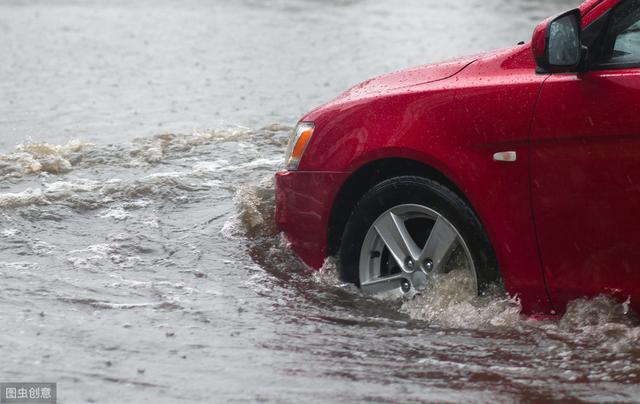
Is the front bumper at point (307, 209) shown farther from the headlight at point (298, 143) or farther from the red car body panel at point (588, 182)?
the red car body panel at point (588, 182)

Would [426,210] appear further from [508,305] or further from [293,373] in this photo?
[293,373]

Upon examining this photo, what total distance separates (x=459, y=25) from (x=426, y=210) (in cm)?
1383

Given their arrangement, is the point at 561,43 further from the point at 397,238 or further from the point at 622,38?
the point at 397,238

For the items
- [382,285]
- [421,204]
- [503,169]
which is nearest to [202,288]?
[382,285]

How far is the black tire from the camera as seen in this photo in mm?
5723

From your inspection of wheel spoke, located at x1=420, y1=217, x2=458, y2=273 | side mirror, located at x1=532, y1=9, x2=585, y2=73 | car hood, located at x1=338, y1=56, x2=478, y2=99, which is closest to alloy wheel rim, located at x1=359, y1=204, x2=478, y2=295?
wheel spoke, located at x1=420, y1=217, x2=458, y2=273

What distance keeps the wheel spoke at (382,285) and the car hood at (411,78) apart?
95 cm

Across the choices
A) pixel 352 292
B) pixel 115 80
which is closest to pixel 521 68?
pixel 352 292

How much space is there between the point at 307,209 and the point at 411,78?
2.94 ft

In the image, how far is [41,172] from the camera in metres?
9.52

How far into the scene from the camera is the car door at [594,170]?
204 inches

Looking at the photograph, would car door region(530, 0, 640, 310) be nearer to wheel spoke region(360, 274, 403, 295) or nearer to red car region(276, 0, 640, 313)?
red car region(276, 0, 640, 313)

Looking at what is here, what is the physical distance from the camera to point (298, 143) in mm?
6637

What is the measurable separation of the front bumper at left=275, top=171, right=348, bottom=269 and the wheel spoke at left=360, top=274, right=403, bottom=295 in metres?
0.38
